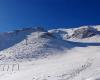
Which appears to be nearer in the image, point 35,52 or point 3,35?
point 35,52

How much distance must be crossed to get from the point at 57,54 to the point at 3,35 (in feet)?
132

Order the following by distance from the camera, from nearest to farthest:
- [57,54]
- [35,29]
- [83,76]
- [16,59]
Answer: [83,76], [16,59], [57,54], [35,29]

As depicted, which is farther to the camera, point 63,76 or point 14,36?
point 14,36

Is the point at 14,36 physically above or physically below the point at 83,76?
above

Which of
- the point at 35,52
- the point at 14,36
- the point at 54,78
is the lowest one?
the point at 54,78

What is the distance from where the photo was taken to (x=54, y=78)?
24484mm

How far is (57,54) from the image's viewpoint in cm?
5356

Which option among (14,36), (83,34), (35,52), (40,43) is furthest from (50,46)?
(83,34)

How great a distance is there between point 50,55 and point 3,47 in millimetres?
23668

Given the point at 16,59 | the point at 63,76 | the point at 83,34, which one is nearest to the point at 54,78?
the point at 63,76

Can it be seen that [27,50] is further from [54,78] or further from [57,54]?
[54,78]

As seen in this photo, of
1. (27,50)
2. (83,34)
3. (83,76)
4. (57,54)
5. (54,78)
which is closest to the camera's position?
(83,76)

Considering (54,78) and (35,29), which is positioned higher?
(35,29)

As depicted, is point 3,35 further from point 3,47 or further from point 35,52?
point 35,52
